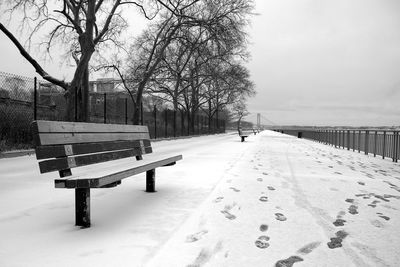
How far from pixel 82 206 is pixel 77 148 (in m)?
0.76

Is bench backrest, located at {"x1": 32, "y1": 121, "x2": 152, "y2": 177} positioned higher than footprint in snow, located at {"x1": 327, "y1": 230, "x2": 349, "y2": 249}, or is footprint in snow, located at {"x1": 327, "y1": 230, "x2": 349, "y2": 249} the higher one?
bench backrest, located at {"x1": 32, "y1": 121, "x2": 152, "y2": 177}

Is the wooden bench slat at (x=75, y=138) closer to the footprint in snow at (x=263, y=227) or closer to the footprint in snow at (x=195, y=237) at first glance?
the footprint in snow at (x=195, y=237)

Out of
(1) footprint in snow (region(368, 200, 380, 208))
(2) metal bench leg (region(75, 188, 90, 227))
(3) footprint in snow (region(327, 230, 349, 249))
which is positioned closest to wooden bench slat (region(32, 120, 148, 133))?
(2) metal bench leg (region(75, 188, 90, 227))

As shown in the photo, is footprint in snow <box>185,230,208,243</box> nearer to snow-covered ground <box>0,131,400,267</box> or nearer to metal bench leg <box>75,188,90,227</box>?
snow-covered ground <box>0,131,400,267</box>

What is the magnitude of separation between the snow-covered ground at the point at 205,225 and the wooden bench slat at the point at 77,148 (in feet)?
2.22

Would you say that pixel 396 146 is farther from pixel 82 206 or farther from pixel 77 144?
pixel 82 206

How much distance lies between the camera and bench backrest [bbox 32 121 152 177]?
10.8 ft

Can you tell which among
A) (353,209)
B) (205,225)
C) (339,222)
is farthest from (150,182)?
(353,209)

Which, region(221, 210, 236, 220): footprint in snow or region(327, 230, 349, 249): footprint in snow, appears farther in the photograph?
region(221, 210, 236, 220): footprint in snow

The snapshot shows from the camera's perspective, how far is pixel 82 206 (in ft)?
11.0

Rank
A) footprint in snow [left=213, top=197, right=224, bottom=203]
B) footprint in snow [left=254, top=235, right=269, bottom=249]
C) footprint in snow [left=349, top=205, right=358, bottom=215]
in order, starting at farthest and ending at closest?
footprint in snow [left=213, top=197, right=224, bottom=203], footprint in snow [left=349, top=205, right=358, bottom=215], footprint in snow [left=254, top=235, right=269, bottom=249]

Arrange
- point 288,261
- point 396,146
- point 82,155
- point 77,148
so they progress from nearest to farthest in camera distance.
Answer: point 288,261
point 77,148
point 82,155
point 396,146

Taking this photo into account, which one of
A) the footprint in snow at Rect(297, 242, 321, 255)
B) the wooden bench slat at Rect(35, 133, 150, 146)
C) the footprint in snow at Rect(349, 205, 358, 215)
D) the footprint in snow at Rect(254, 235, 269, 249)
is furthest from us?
the footprint in snow at Rect(349, 205, 358, 215)

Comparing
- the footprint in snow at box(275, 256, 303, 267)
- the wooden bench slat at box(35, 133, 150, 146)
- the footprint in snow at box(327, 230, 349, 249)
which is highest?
the wooden bench slat at box(35, 133, 150, 146)
